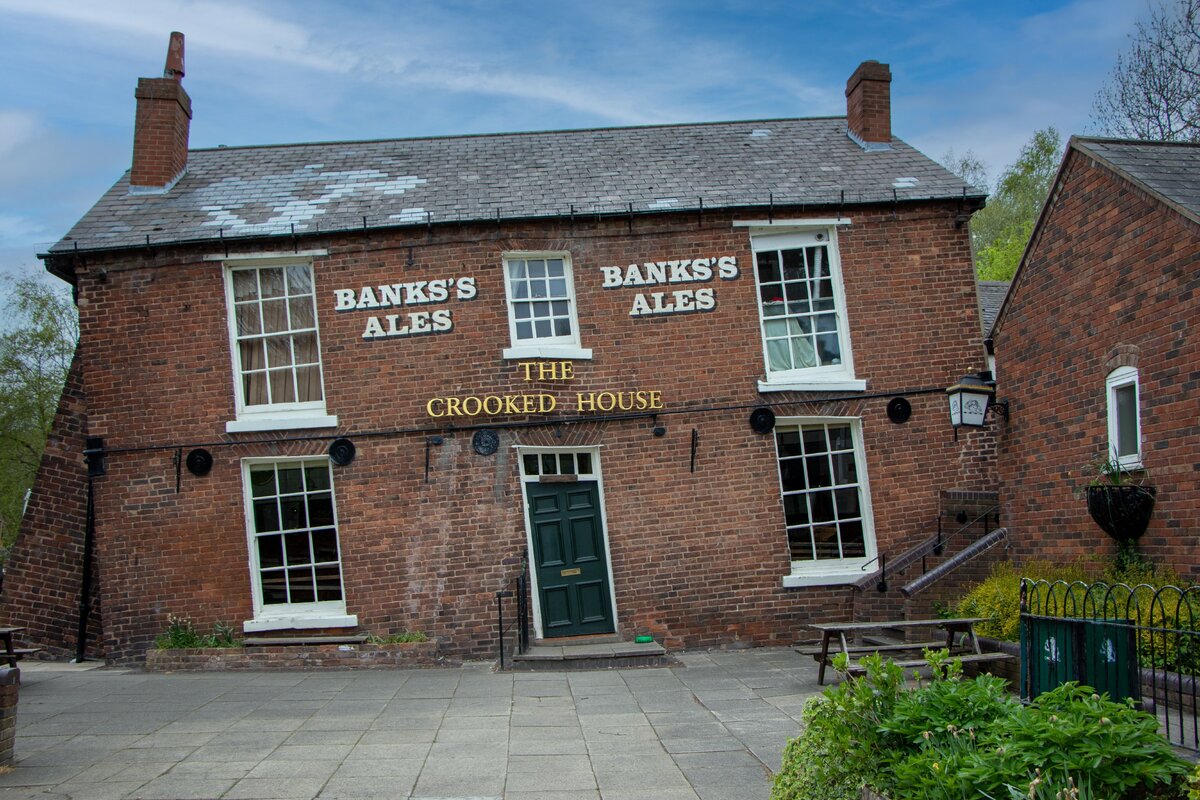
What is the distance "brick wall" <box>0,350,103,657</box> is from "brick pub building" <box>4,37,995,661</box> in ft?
0.10

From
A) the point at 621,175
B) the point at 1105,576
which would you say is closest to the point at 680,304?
the point at 621,175

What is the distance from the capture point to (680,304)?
44.4 ft

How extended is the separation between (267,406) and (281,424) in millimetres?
507

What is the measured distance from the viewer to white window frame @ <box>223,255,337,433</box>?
13164 mm

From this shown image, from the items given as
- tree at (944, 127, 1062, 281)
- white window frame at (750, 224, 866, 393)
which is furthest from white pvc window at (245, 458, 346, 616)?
tree at (944, 127, 1062, 281)

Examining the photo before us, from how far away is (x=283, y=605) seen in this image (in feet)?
43.5

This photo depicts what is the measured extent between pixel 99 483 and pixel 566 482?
6168 mm

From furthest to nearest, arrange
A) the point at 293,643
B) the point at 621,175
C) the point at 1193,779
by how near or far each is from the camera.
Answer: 1. the point at 621,175
2. the point at 293,643
3. the point at 1193,779

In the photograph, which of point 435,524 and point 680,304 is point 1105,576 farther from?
point 435,524

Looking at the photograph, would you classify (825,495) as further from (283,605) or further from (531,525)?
(283,605)

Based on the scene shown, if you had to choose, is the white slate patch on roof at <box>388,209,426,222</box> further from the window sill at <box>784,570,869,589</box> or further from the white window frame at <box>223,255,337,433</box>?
the window sill at <box>784,570,869,589</box>

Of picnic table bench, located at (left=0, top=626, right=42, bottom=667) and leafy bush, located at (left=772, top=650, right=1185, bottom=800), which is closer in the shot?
leafy bush, located at (left=772, top=650, right=1185, bottom=800)

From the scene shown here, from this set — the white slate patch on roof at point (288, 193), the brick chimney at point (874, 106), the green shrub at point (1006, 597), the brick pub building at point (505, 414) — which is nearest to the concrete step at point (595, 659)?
the brick pub building at point (505, 414)

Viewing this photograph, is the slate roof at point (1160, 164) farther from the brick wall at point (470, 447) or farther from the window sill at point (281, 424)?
the window sill at point (281, 424)
